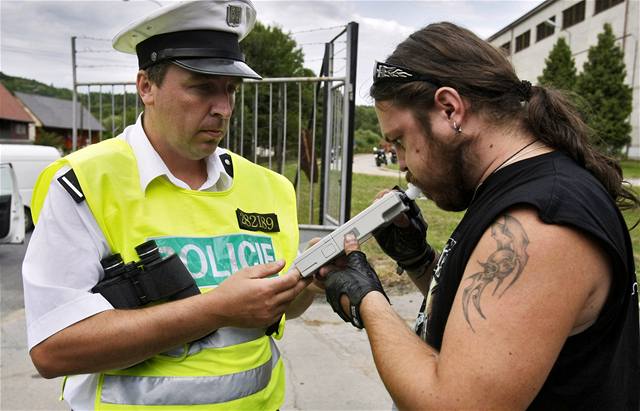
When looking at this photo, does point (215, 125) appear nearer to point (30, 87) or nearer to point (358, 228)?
point (358, 228)

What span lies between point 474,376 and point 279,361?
957mm

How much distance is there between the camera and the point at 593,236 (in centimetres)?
105

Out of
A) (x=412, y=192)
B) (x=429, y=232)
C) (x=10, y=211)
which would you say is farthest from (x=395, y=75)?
(x=10, y=211)

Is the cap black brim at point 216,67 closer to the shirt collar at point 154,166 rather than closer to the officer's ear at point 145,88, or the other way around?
the officer's ear at point 145,88

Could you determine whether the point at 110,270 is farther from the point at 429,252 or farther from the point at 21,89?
the point at 21,89

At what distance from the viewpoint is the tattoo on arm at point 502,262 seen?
1.06m

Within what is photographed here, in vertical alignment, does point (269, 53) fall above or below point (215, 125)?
above

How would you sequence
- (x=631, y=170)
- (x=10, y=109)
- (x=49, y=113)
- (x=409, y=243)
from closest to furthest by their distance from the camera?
A: (x=409, y=243)
(x=631, y=170)
(x=10, y=109)
(x=49, y=113)

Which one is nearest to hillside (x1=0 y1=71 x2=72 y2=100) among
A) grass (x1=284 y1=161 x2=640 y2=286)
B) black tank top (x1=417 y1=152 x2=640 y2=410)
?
grass (x1=284 y1=161 x2=640 y2=286)

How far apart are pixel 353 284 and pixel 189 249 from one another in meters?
0.50

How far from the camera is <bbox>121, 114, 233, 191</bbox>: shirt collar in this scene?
158cm

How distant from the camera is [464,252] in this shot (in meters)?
1.19

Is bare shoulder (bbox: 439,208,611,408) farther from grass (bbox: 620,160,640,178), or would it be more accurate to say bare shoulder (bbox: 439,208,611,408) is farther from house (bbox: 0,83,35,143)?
house (bbox: 0,83,35,143)

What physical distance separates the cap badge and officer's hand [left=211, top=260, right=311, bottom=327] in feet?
2.66
